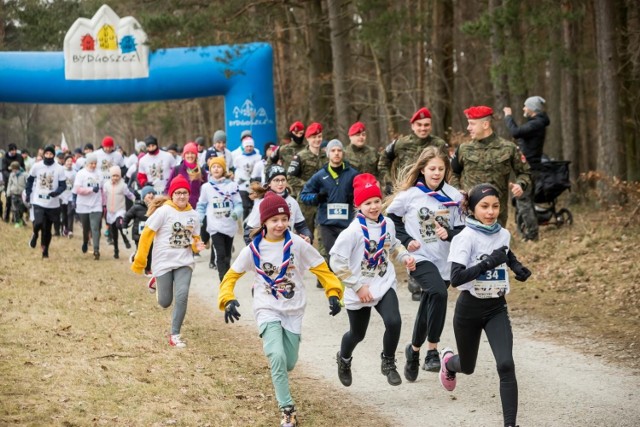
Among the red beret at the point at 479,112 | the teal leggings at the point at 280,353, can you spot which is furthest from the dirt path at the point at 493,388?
the red beret at the point at 479,112

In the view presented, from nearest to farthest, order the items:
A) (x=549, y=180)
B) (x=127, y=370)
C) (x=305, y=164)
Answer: (x=127, y=370) < (x=305, y=164) < (x=549, y=180)

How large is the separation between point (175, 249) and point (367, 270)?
9.59ft

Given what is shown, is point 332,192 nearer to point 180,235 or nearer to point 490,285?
point 180,235

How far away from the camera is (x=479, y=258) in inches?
255

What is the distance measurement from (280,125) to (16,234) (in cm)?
1600

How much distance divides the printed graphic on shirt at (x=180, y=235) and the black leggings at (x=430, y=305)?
9.48 feet

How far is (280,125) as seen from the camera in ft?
119

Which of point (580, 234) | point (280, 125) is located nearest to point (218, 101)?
point (280, 125)

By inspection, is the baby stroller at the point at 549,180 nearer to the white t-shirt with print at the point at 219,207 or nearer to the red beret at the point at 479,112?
the white t-shirt with print at the point at 219,207

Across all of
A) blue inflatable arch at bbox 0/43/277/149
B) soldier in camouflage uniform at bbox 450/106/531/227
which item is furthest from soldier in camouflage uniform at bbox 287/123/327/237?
blue inflatable arch at bbox 0/43/277/149

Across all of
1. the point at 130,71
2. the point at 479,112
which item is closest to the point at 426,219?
the point at 479,112

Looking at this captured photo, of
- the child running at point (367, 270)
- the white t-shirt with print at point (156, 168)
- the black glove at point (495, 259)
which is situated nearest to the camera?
the black glove at point (495, 259)

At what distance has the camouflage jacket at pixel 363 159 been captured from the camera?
479 inches

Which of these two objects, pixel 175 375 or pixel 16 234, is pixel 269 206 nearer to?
pixel 175 375
